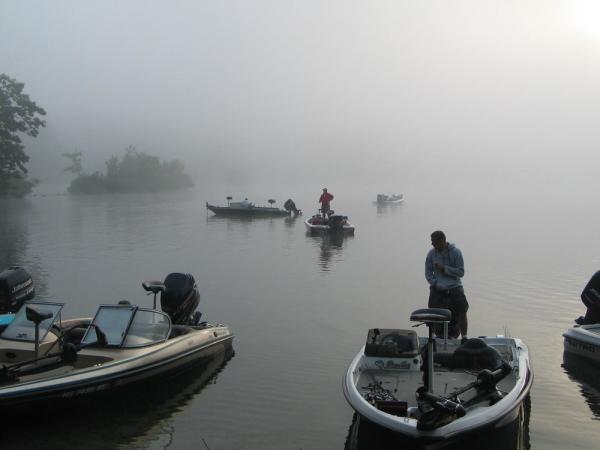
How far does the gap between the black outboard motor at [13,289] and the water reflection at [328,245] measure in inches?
514

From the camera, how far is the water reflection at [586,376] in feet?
35.6

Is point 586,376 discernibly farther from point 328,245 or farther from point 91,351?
point 328,245

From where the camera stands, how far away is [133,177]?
126000 millimetres

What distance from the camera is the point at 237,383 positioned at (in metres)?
11.7

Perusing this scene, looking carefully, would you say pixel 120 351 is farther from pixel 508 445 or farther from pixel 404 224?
pixel 404 224

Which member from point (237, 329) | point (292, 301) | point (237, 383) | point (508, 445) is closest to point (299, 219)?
point (292, 301)

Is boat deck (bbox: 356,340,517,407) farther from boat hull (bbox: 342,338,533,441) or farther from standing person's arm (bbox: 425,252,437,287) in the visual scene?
standing person's arm (bbox: 425,252,437,287)

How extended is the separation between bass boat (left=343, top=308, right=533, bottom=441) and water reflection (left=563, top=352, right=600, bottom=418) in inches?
56.3

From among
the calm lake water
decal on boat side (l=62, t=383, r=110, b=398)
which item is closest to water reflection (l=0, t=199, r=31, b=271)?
the calm lake water

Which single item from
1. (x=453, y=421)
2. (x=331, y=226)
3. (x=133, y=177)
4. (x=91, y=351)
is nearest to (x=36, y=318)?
(x=91, y=351)

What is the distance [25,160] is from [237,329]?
228 ft

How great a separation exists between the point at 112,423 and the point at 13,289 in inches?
203

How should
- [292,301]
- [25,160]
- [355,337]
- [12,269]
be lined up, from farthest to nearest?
1. [25,160]
2. [292,301]
3. [355,337]
4. [12,269]

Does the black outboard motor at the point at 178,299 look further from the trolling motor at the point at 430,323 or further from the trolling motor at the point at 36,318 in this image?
the trolling motor at the point at 430,323
